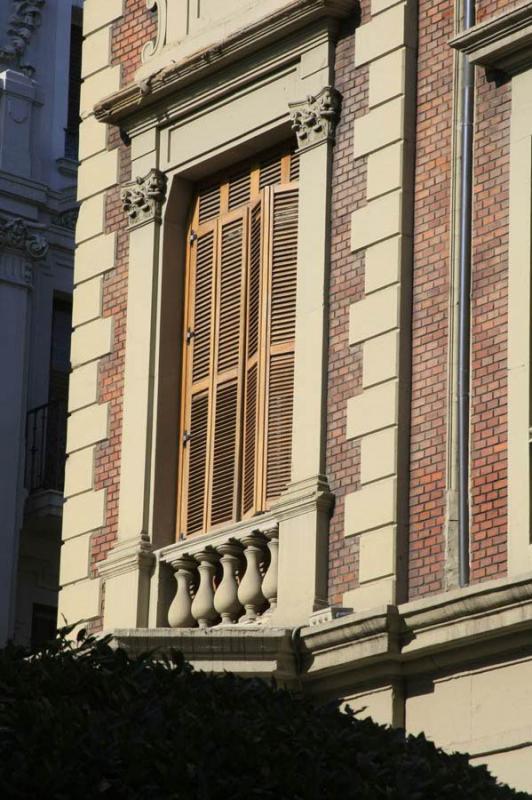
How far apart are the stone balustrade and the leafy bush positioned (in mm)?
5334

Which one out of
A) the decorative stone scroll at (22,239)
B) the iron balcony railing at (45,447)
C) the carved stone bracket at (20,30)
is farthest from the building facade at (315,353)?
the carved stone bracket at (20,30)

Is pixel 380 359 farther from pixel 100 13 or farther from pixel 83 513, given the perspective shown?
pixel 100 13

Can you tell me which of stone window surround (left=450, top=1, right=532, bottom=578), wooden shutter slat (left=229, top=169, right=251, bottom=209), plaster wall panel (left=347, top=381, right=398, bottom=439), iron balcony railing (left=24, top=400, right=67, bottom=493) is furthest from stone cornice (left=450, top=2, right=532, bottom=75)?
iron balcony railing (left=24, top=400, right=67, bottom=493)

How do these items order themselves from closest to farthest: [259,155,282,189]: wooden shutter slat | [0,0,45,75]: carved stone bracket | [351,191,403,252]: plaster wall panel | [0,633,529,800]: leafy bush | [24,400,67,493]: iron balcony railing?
[0,633,529,800]: leafy bush, [351,191,403,252]: plaster wall panel, [259,155,282,189]: wooden shutter slat, [24,400,67,493]: iron balcony railing, [0,0,45,75]: carved stone bracket

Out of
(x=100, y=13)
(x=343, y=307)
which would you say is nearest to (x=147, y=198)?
(x=100, y=13)

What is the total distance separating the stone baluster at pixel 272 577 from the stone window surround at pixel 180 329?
0.13 meters

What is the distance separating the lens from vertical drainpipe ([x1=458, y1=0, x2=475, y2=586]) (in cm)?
1563

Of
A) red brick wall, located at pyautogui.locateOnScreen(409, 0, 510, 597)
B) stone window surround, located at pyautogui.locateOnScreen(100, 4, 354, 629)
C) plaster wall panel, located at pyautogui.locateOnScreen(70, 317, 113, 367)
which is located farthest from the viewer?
plaster wall panel, located at pyautogui.locateOnScreen(70, 317, 113, 367)

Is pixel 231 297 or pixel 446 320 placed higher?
pixel 231 297

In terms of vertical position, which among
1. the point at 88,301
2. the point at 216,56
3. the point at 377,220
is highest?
the point at 216,56

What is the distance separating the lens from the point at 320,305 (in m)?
17.1

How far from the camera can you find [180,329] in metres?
18.7

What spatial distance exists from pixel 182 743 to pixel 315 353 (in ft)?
22.9

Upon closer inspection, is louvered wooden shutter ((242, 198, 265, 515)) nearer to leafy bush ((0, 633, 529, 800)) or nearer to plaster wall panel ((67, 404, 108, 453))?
plaster wall panel ((67, 404, 108, 453))
